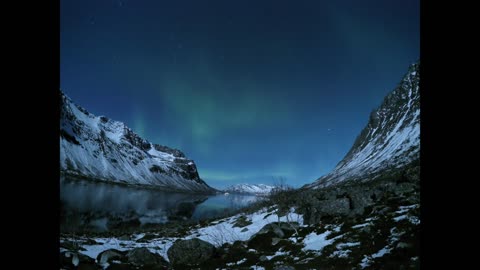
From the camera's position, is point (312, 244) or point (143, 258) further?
point (143, 258)

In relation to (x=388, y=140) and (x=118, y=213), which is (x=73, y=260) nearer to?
(x=118, y=213)

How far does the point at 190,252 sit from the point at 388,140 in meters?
163

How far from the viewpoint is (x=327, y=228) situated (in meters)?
18.9

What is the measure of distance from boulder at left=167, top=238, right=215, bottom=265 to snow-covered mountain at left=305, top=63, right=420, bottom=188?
336 feet

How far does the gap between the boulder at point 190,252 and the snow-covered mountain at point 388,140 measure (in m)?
102

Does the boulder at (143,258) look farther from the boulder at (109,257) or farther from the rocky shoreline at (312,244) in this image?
the boulder at (109,257)

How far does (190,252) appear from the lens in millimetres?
18094

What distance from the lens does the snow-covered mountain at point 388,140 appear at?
119m

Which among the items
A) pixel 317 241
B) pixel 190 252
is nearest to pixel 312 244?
pixel 317 241

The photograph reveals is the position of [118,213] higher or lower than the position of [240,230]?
lower

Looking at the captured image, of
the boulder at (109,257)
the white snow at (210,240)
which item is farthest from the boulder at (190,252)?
the boulder at (109,257)
